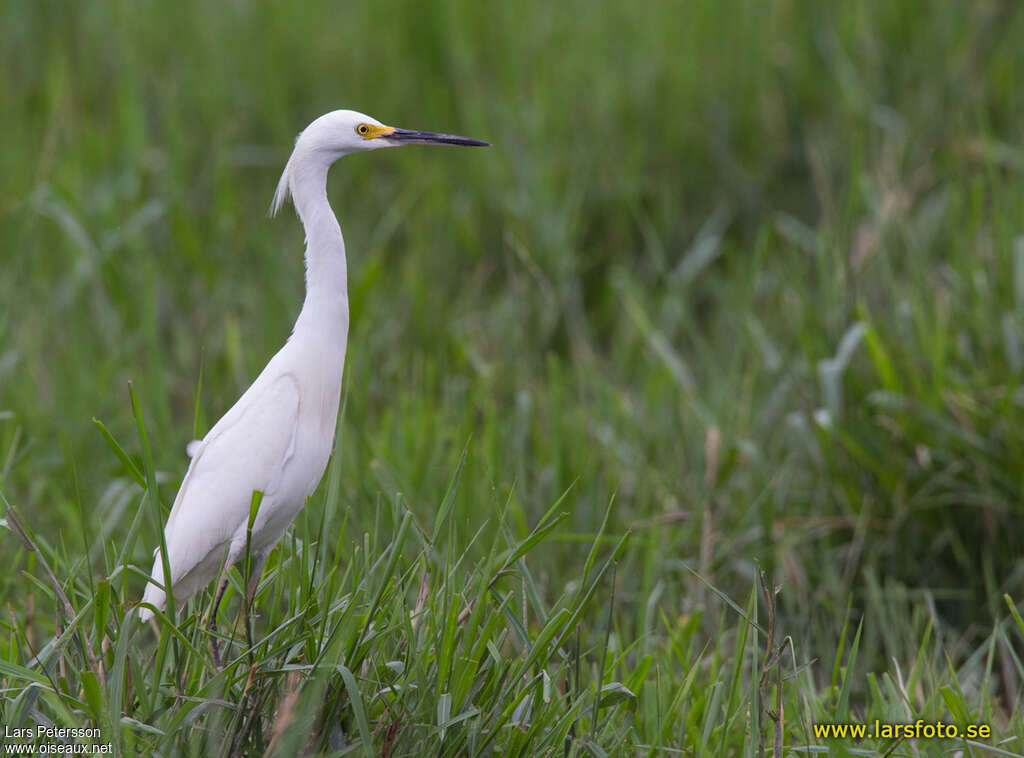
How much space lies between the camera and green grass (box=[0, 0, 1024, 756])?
1.88 metres

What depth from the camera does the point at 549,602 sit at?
113 inches

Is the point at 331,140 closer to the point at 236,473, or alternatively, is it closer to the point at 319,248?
the point at 319,248

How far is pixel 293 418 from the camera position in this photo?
2061 millimetres

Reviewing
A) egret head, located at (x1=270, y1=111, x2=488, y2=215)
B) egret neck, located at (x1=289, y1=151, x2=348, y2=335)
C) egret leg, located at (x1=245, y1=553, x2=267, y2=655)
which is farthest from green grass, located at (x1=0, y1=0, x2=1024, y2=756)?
egret head, located at (x1=270, y1=111, x2=488, y2=215)

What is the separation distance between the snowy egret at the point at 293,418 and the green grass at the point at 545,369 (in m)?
0.08

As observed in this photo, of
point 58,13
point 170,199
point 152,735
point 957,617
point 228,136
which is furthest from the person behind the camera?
point 58,13

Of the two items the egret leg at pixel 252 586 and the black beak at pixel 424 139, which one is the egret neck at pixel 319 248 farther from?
the egret leg at pixel 252 586

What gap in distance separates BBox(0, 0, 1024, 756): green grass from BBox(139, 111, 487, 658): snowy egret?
0.26 feet

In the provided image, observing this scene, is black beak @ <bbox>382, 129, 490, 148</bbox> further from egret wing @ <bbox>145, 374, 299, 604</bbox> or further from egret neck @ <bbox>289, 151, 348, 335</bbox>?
egret wing @ <bbox>145, 374, 299, 604</bbox>

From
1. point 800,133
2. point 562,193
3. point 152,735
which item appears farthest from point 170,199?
point 152,735

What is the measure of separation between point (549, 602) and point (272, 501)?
1068mm

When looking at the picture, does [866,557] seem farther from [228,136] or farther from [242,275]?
[228,136]

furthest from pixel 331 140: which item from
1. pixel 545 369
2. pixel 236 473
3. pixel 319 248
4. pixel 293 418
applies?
pixel 545 369

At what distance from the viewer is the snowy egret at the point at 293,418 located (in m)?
2.04
